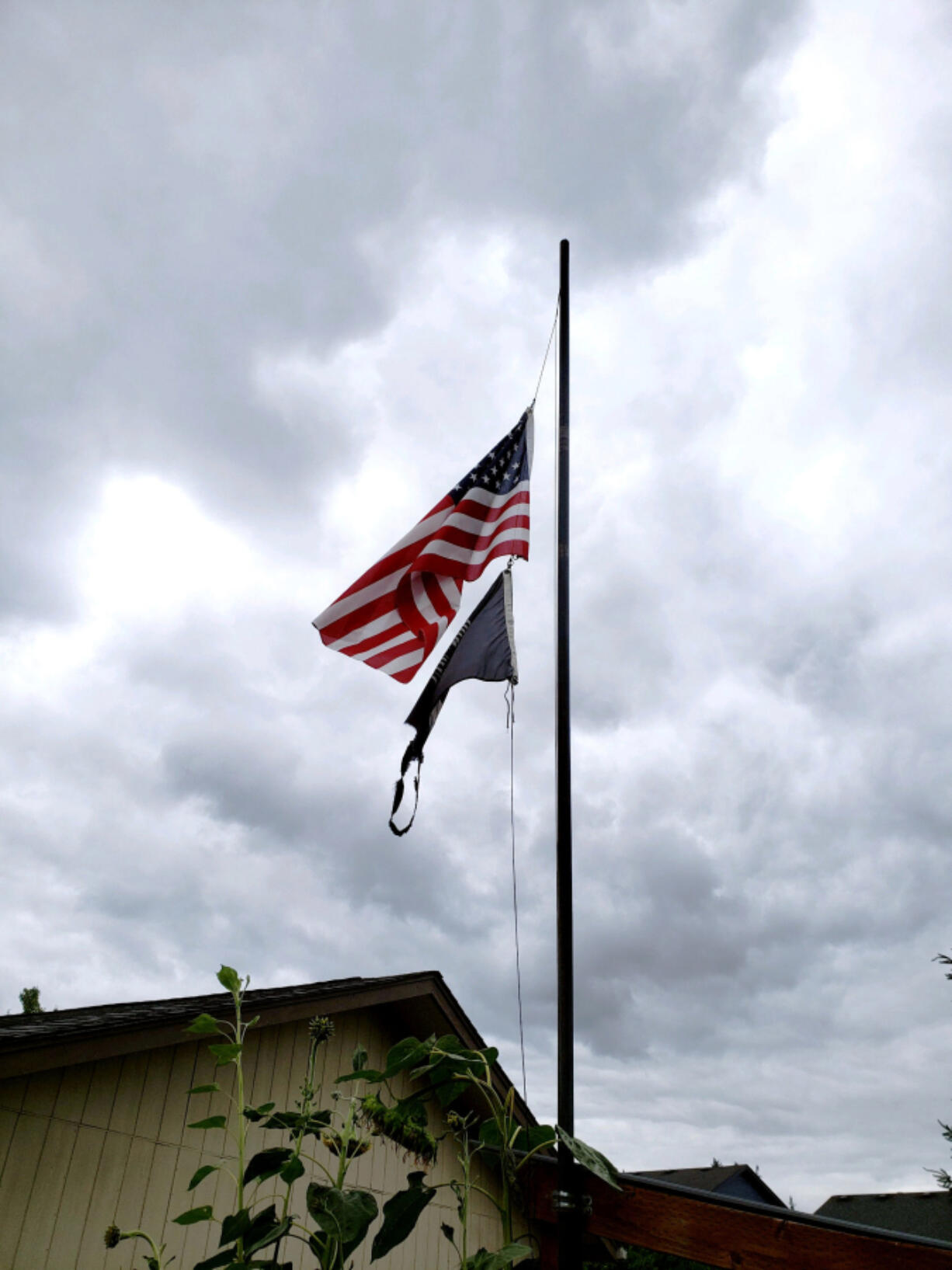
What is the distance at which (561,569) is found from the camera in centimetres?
460

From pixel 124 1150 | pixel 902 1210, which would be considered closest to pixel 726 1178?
pixel 902 1210

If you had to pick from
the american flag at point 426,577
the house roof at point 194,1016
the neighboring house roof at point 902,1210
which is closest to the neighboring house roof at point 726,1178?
the neighboring house roof at point 902,1210

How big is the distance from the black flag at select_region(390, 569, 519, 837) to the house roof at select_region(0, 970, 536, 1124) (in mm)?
2028

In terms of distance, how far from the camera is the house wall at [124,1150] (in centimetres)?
483

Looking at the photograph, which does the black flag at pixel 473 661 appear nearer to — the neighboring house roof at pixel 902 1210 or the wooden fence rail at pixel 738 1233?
the wooden fence rail at pixel 738 1233

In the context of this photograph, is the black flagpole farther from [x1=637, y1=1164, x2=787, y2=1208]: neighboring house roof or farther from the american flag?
[x1=637, y1=1164, x2=787, y2=1208]: neighboring house roof

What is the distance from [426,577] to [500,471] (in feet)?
→ 2.72

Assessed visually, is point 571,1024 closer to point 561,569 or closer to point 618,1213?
point 618,1213

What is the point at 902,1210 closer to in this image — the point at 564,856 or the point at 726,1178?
the point at 726,1178

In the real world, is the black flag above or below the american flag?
below

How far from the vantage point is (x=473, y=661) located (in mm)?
4781

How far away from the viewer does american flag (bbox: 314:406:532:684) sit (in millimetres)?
5406

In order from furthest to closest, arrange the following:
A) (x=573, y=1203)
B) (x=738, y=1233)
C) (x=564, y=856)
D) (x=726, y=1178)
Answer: (x=726, y=1178)
(x=564, y=856)
(x=573, y=1203)
(x=738, y=1233)

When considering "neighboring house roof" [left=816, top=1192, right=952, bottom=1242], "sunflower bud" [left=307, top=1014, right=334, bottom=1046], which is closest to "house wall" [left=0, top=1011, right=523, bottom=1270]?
"sunflower bud" [left=307, top=1014, right=334, bottom=1046]
